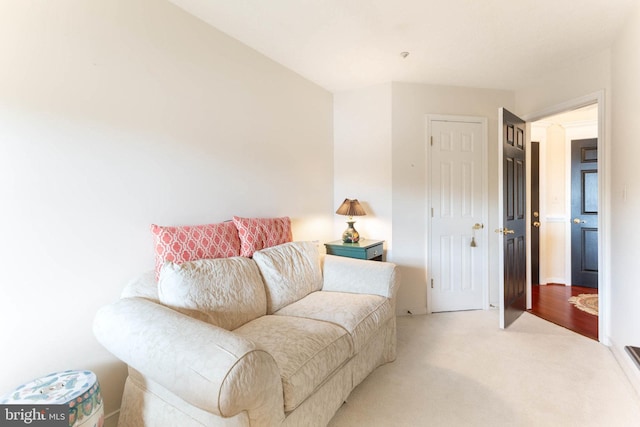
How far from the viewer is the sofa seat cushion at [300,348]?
1.31 meters

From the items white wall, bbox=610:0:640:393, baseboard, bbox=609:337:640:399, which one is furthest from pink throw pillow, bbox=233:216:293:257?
white wall, bbox=610:0:640:393

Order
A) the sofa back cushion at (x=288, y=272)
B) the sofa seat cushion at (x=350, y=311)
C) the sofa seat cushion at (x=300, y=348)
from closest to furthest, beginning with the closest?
the sofa seat cushion at (x=300, y=348) < the sofa seat cushion at (x=350, y=311) < the sofa back cushion at (x=288, y=272)

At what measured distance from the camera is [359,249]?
2816 millimetres

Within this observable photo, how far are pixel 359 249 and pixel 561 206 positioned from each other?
3.36 metres

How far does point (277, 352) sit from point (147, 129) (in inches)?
57.3

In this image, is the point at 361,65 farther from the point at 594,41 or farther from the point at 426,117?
the point at 594,41

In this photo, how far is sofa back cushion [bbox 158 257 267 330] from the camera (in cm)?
151

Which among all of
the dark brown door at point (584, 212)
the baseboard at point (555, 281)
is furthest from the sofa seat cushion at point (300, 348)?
the dark brown door at point (584, 212)

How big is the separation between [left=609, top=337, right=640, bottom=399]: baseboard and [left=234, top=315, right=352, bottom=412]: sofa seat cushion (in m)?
1.60

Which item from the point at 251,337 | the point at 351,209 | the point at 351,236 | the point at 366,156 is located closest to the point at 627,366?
the point at 351,236

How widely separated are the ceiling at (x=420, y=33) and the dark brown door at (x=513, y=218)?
0.54 metres

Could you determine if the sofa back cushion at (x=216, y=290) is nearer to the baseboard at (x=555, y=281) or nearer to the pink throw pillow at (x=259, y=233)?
the pink throw pillow at (x=259, y=233)

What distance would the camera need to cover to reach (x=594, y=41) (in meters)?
2.37

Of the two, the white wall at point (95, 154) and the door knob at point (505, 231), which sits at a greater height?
the white wall at point (95, 154)
